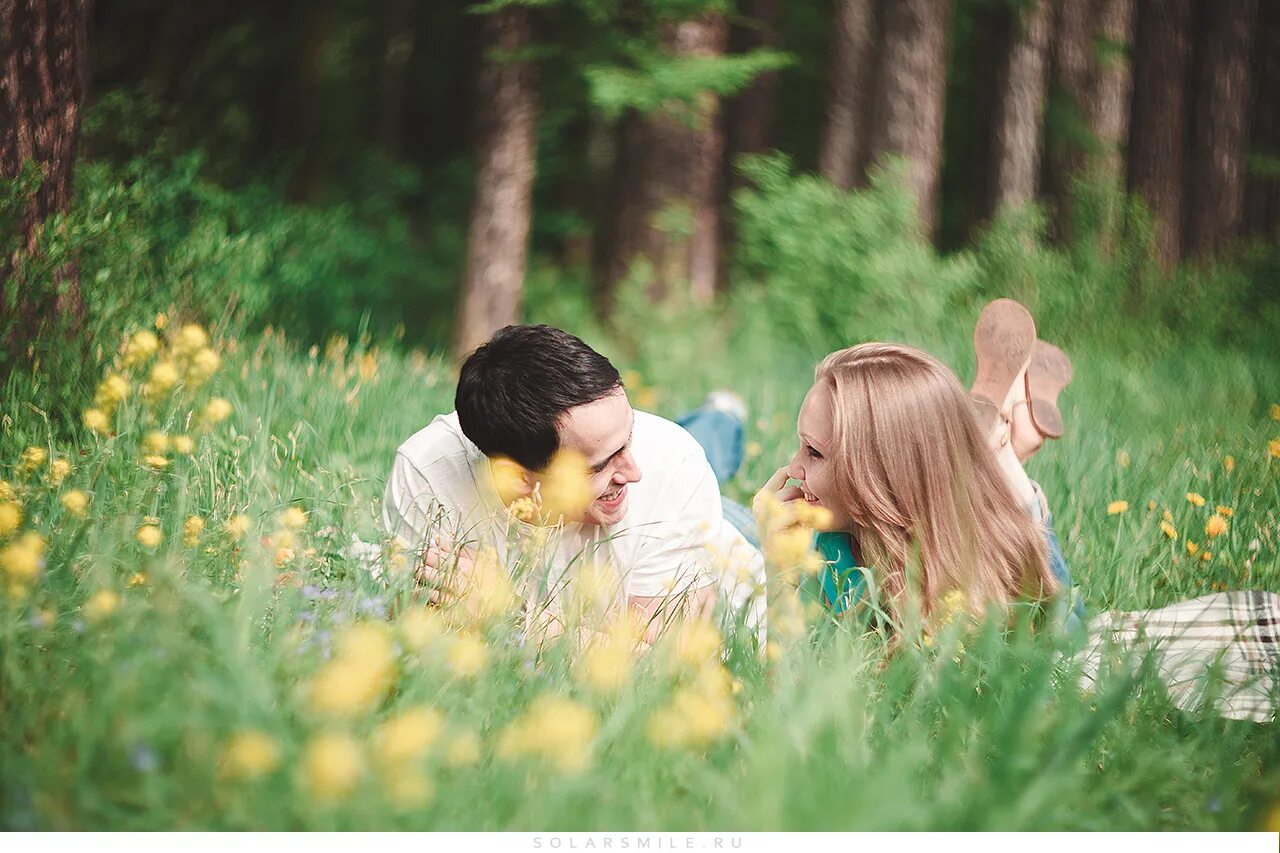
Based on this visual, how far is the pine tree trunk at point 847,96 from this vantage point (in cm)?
805

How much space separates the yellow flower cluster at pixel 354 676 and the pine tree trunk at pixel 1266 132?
23.8 feet

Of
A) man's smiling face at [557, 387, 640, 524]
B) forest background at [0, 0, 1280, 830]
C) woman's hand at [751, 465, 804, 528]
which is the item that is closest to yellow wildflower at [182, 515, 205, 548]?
forest background at [0, 0, 1280, 830]

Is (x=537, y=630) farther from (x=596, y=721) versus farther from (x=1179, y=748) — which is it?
(x=1179, y=748)

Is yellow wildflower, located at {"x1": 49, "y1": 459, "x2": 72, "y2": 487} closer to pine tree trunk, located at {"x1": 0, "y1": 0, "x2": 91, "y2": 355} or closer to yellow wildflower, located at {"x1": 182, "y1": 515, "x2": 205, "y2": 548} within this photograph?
yellow wildflower, located at {"x1": 182, "y1": 515, "x2": 205, "y2": 548}

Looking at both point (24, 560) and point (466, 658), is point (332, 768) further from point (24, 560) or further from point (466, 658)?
point (24, 560)

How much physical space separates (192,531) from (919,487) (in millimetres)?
1645

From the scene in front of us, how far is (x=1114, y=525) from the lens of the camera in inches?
114

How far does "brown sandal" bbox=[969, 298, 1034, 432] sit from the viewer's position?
8.70 feet

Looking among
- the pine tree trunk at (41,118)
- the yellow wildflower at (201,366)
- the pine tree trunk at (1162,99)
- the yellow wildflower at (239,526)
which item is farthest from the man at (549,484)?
the pine tree trunk at (1162,99)

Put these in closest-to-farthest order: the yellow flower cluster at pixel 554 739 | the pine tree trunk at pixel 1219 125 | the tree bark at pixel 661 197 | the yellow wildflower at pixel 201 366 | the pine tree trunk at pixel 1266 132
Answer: the yellow flower cluster at pixel 554 739 → the yellow wildflower at pixel 201 366 → the tree bark at pixel 661 197 → the pine tree trunk at pixel 1266 132 → the pine tree trunk at pixel 1219 125

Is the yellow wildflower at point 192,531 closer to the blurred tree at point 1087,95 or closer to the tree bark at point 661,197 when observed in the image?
the tree bark at point 661,197

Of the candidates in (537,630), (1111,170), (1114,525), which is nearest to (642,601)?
(537,630)

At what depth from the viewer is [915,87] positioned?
20.7 feet

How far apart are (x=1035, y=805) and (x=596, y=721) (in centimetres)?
69
